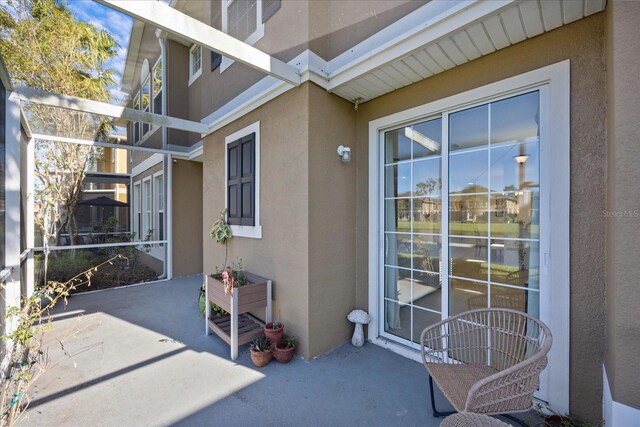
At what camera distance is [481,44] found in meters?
2.49

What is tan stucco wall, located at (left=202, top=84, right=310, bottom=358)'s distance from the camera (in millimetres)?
3197

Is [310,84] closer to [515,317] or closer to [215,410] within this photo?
[515,317]

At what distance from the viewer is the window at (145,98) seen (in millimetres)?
8336

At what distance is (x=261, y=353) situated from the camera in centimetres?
307

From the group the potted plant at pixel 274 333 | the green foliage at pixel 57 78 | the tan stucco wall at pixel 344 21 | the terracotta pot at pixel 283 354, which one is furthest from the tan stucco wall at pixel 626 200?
the green foliage at pixel 57 78

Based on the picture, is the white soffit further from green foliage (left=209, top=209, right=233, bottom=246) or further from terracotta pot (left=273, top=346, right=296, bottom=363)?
terracotta pot (left=273, top=346, right=296, bottom=363)

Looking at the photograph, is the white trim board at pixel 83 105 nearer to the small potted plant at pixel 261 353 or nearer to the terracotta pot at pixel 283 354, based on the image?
the small potted plant at pixel 261 353

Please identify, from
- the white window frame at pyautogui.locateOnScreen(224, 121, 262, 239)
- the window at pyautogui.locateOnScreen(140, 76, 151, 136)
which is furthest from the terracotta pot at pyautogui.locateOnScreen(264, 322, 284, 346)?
the window at pyautogui.locateOnScreen(140, 76, 151, 136)

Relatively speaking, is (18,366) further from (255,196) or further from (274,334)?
(255,196)

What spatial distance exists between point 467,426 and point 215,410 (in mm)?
2023

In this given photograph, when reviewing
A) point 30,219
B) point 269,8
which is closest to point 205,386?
point 269,8

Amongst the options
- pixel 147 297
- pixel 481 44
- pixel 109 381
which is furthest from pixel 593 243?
pixel 147 297

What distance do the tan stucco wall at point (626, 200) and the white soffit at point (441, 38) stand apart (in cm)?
51

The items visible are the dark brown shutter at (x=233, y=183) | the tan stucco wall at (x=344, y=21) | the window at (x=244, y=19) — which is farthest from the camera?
the dark brown shutter at (x=233, y=183)
